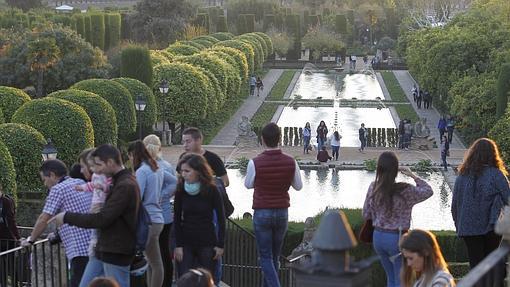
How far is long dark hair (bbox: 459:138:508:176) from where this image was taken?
24.2 feet

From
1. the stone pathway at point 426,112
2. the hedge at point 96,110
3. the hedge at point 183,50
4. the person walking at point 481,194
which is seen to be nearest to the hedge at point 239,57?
the hedge at point 183,50

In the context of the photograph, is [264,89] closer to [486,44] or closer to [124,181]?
[486,44]

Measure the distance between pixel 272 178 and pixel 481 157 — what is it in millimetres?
1679

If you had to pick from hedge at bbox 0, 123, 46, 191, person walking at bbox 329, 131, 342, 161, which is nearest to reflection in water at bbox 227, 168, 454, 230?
person walking at bbox 329, 131, 342, 161

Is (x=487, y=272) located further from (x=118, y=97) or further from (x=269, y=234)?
(x=118, y=97)

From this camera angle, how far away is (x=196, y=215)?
7406 mm

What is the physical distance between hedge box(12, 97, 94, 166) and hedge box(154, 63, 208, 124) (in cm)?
1122

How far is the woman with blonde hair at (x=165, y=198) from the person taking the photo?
792 centimetres

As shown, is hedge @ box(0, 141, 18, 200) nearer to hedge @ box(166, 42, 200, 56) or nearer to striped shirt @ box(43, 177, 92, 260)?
striped shirt @ box(43, 177, 92, 260)

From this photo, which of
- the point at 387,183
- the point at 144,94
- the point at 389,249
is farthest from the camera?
the point at 144,94

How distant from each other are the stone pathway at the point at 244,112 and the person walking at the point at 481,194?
28.2m

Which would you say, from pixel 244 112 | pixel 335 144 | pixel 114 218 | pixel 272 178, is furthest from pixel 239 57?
pixel 114 218

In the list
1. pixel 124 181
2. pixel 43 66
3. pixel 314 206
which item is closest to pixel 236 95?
pixel 43 66

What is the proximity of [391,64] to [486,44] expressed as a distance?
32.4 metres
